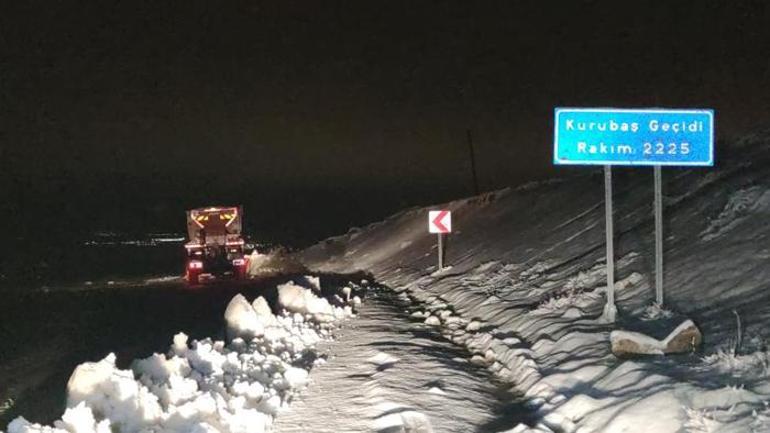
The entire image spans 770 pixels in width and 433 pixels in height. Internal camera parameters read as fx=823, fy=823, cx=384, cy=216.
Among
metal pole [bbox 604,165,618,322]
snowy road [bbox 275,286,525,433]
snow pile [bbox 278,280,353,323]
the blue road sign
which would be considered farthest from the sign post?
snow pile [bbox 278,280,353,323]

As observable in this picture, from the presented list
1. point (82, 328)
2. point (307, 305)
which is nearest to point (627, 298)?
point (307, 305)

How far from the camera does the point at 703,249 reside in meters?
14.9

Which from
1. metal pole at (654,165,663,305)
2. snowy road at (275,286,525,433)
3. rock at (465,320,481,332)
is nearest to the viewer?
snowy road at (275,286,525,433)

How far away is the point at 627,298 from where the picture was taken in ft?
44.9

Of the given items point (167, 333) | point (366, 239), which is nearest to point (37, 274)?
point (366, 239)

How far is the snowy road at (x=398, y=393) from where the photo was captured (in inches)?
331

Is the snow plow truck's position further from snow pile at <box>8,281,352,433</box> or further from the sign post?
the sign post

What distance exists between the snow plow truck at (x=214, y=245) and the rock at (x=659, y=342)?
78.8ft

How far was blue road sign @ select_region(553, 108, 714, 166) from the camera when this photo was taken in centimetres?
1156

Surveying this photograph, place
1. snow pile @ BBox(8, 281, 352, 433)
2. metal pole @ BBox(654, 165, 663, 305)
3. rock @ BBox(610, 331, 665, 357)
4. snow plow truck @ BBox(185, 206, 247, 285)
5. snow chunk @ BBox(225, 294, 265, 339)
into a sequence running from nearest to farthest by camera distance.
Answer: snow pile @ BBox(8, 281, 352, 433), rock @ BBox(610, 331, 665, 357), metal pole @ BBox(654, 165, 663, 305), snow chunk @ BBox(225, 294, 265, 339), snow plow truck @ BBox(185, 206, 247, 285)

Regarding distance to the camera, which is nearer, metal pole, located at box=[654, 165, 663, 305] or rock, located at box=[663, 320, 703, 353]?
rock, located at box=[663, 320, 703, 353]

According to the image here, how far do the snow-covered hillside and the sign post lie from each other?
5.93ft

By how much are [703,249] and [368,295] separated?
396 inches

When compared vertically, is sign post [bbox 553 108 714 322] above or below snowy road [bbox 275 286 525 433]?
above
